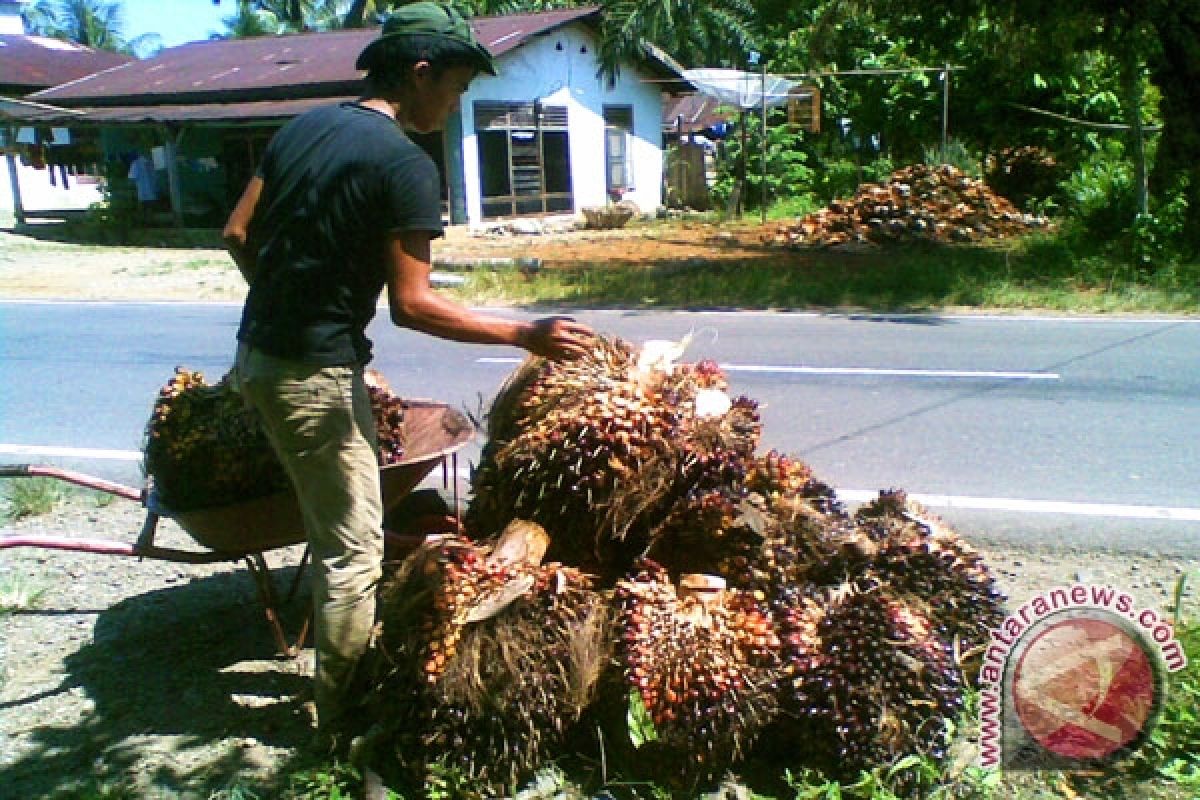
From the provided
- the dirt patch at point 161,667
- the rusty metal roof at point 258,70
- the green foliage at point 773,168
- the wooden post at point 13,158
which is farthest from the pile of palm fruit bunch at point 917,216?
the wooden post at point 13,158

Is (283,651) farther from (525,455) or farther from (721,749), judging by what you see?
(721,749)

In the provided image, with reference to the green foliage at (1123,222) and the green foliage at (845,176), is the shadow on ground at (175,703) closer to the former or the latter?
the green foliage at (1123,222)

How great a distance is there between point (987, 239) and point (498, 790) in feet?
54.6

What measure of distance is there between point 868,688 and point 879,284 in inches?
443

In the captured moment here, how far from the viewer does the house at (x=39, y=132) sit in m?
25.2

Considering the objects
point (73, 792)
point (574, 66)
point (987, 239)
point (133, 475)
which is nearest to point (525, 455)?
point (73, 792)

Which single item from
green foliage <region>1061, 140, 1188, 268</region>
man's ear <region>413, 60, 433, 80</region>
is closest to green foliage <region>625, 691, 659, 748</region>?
man's ear <region>413, 60, 433, 80</region>

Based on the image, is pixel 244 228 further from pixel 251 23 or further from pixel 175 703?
pixel 251 23

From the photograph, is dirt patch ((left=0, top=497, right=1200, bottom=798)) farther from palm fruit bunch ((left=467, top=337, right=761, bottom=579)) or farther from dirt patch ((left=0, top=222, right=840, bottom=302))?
dirt patch ((left=0, top=222, right=840, bottom=302))

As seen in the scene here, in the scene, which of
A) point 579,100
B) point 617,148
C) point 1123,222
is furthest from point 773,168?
point 1123,222

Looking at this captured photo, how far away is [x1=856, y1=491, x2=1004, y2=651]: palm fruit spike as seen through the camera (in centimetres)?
329

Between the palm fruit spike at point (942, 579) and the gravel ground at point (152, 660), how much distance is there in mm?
560

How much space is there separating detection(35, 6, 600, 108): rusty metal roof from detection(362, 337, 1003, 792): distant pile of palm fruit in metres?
20.7

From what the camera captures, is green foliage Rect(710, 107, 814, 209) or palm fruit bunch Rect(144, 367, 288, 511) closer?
palm fruit bunch Rect(144, 367, 288, 511)
